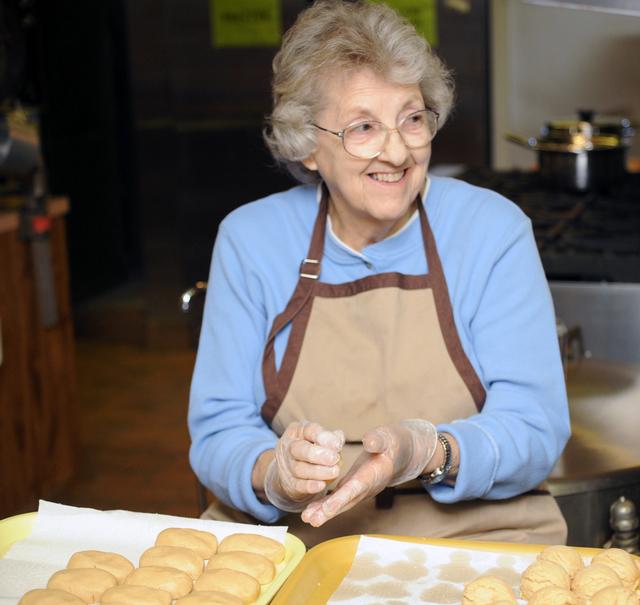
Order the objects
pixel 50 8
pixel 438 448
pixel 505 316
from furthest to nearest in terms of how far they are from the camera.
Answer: pixel 50 8, pixel 505 316, pixel 438 448

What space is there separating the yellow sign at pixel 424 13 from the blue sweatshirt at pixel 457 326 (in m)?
3.46

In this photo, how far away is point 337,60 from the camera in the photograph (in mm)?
1711

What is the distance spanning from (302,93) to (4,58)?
6.50 ft

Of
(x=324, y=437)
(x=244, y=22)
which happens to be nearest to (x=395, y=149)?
(x=324, y=437)

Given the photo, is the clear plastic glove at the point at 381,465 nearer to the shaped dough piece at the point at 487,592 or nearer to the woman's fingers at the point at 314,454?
the woman's fingers at the point at 314,454

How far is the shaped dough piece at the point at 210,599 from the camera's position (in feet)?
3.99

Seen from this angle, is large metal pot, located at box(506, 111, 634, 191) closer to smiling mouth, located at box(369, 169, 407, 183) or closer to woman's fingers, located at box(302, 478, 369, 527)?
smiling mouth, located at box(369, 169, 407, 183)

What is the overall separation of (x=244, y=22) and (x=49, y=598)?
4.41m

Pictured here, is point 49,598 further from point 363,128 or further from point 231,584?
point 363,128

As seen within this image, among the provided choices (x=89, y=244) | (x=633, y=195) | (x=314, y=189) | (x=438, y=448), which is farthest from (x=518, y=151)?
(x=438, y=448)

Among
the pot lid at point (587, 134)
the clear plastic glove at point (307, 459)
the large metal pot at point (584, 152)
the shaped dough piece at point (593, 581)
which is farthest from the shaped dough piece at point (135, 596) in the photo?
the pot lid at point (587, 134)

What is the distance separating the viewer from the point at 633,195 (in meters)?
3.60

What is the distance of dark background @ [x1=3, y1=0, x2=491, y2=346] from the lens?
206 inches

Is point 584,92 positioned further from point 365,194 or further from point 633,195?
point 365,194
